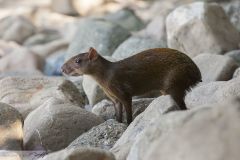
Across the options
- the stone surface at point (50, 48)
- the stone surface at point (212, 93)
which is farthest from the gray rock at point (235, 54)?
the stone surface at point (50, 48)

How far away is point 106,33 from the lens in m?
10.4

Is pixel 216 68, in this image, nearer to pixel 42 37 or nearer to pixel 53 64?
pixel 53 64

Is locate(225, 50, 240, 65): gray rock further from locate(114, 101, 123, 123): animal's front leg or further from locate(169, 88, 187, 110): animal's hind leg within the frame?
locate(169, 88, 187, 110): animal's hind leg

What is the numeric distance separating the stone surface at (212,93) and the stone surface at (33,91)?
62.8 inches

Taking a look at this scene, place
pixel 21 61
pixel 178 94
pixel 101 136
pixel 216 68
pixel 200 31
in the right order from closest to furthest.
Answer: pixel 101 136
pixel 178 94
pixel 216 68
pixel 200 31
pixel 21 61

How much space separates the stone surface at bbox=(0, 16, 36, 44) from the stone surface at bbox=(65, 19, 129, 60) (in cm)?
442

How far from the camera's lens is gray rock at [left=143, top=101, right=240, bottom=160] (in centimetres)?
240

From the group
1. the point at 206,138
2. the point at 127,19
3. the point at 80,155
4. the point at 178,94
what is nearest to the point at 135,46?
the point at 178,94

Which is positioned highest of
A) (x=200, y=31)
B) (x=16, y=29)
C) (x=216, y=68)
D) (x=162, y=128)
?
(x=162, y=128)

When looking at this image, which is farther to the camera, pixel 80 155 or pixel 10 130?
pixel 10 130

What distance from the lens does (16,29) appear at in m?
14.9

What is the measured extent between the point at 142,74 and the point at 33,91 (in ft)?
6.35

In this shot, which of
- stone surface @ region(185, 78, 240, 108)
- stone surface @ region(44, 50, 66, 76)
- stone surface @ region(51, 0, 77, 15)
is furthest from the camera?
stone surface @ region(51, 0, 77, 15)

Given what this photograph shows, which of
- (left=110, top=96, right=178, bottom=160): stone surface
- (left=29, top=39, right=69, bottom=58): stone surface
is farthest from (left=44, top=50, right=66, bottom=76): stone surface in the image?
(left=110, top=96, right=178, bottom=160): stone surface
